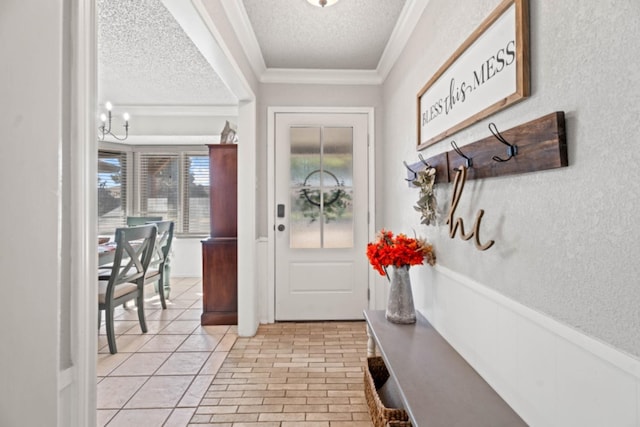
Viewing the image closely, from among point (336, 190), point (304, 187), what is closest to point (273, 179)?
Answer: point (304, 187)

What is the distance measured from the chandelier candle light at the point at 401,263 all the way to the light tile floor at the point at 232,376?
0.57m

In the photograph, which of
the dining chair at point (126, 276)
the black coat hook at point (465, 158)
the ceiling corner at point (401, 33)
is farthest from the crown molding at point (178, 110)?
the black coat hook at point (465, 158)

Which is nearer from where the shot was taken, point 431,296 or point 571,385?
point 571,385

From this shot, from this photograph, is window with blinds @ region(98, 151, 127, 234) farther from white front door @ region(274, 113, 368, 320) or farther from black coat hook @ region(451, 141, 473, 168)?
black coat hook @ region(451, 141, 473, 168)

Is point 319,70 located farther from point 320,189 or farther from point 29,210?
point 29,210

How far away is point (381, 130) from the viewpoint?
3.46m

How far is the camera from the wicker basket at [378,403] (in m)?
1.44

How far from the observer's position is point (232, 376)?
7.88ft

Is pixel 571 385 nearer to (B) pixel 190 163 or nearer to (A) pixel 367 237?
(A) pixel 367 237

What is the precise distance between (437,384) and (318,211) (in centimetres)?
226

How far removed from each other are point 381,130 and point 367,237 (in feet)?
3.34

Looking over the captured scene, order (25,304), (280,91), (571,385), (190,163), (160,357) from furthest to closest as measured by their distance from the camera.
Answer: (190,163), (280,91), (160,357), (571,385), (25,304)

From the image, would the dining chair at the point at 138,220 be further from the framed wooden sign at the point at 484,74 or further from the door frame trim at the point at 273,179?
the framed wooden sign at the point at 484,74

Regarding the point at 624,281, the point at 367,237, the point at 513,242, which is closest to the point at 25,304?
the point at 624,281
